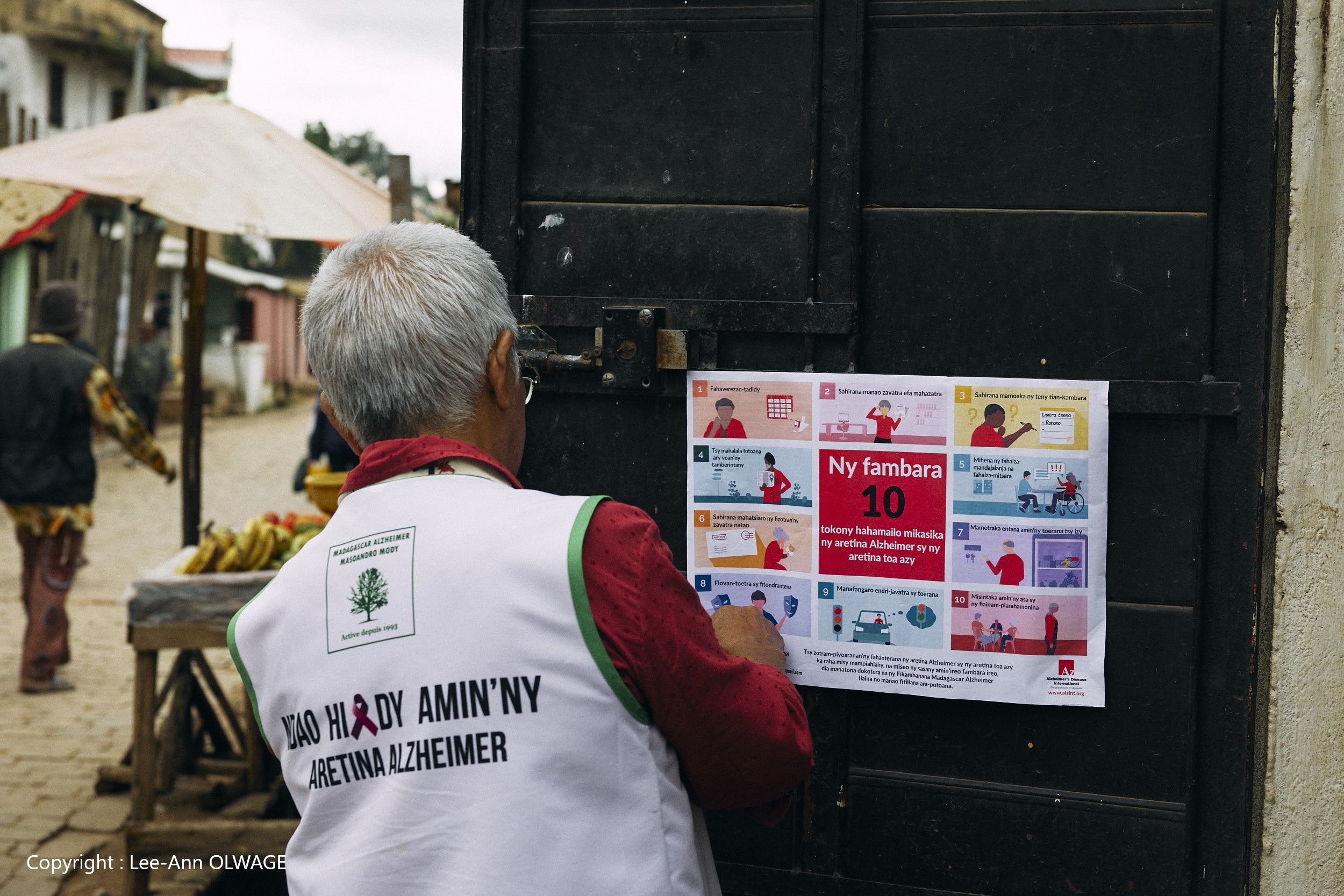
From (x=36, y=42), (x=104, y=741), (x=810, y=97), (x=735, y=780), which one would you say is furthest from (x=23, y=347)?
(x=36, y=42)

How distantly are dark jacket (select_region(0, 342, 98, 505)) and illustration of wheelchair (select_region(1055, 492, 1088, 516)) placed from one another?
5.93 meters

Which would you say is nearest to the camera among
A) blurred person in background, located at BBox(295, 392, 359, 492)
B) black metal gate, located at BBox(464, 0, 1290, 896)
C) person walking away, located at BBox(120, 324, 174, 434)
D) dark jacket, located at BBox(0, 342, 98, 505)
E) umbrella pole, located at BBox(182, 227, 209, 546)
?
black metal gate, located at BBox(464, 0, 1290, 896)

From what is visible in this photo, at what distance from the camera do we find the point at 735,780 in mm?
1553

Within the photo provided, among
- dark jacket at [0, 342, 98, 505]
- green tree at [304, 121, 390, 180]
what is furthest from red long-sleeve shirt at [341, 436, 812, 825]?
green tree at [304, 121, 390, 180]

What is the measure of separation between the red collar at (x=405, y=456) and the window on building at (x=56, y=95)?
73.7 feet

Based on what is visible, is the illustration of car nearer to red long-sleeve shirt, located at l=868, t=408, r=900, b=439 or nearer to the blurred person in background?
red long-sleeve shirt, located at l=868, t=408, r=900, b=439

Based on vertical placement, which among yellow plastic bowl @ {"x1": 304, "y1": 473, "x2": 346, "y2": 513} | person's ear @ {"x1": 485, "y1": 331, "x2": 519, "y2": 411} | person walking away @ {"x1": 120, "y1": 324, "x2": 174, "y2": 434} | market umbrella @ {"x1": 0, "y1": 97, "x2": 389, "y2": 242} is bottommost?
yellow plastic bowl @ {"x1": 304, "y1": 473, "x2": 346, "y2": 513}

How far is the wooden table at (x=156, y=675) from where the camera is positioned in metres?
4.00

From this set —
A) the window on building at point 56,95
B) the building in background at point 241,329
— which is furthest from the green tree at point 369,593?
the window on building at point 56,95

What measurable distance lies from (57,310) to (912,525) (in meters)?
6.18

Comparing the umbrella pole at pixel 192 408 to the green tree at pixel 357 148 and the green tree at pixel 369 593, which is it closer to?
the green tree at pixel 369 593

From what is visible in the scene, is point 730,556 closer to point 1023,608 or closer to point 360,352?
point 1023,608

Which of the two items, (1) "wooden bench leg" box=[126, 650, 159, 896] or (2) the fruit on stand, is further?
(2) the fruit on stand

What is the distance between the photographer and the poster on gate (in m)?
2.07
